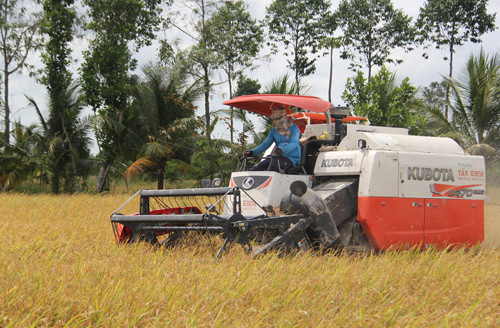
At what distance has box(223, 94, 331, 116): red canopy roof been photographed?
6.38 m

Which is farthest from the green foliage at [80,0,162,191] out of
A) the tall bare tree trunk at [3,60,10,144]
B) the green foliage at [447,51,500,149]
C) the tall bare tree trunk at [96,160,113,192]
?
the green foliage at [447,51,500,149]

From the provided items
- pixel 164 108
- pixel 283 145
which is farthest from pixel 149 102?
pixel 283 145

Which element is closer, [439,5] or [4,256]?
[4,256]

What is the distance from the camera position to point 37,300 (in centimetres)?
362

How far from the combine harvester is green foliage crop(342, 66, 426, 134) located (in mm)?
11066

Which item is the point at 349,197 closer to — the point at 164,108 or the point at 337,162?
the point at 337,162

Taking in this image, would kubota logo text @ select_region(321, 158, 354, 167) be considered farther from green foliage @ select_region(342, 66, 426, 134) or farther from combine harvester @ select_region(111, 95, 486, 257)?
green foliage @ select_region(342, 66, 426, 134)

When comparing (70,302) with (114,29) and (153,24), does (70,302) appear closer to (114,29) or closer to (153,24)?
(114,29)

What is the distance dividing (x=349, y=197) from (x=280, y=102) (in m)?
1.32

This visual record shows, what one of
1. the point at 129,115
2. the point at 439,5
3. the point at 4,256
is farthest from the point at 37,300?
the point at 439,5

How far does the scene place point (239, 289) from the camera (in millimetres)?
4168

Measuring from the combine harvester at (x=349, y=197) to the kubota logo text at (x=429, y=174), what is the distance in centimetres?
1

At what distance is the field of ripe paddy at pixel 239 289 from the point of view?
3566mm

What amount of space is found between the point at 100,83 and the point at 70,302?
1977 cm
